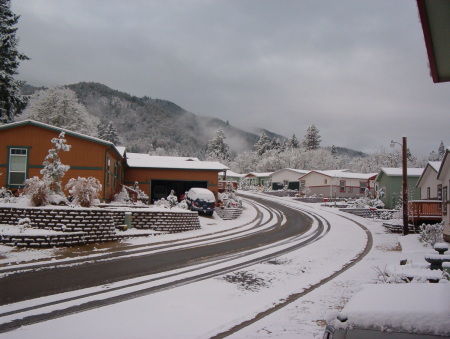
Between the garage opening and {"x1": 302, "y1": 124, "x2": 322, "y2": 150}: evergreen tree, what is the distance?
68.8m

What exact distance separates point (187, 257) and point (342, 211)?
26123 mm

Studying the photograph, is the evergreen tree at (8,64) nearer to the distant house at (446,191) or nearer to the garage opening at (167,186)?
the garage opening at (167,186)

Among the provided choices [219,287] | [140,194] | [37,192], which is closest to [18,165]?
[37,192]

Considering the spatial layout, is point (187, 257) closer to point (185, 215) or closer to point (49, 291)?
point (49, 291)

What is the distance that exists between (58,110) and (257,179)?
40868mm

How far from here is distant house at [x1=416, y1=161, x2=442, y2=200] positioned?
24.7 metres

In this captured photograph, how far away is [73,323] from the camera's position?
6316mm

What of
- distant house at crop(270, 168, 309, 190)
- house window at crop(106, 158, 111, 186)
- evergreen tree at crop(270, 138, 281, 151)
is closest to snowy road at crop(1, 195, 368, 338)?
house window at crop(106, 158, 111, 186)

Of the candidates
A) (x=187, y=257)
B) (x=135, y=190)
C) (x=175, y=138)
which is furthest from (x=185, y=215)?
(x=175, y=138)

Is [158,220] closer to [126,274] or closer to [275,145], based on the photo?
[126,274]

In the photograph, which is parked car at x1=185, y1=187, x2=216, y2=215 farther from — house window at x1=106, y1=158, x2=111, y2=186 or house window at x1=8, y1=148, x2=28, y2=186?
house window at x1=8, y1=148, x2=28, y2=186

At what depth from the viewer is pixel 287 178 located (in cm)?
6444

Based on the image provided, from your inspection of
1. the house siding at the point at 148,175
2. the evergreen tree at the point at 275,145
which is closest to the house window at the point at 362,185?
the house siding at the point at 148,175

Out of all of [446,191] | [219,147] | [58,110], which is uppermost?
[219,147]
